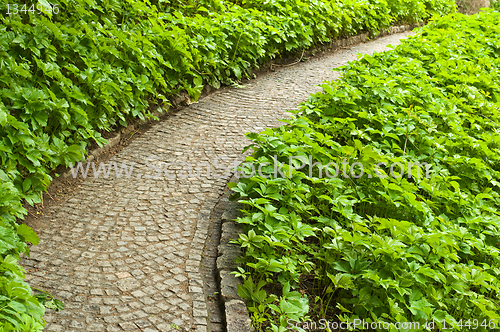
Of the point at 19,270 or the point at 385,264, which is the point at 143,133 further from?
the point at 385,264

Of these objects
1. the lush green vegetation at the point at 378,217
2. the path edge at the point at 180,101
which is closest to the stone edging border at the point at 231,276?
the lush green vegetation at the point at 378,217

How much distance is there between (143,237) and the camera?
3.45 m

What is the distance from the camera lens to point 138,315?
2.69 meters

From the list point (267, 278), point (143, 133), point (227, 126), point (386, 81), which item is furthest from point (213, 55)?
point (267, 278)

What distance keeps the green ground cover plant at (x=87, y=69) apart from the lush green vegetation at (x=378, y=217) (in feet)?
5.40

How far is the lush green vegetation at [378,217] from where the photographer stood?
2713mm

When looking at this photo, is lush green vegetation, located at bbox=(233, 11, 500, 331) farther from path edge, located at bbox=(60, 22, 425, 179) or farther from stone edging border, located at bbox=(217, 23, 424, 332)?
path edge, located at bbox=(60, 22, 425, 179)

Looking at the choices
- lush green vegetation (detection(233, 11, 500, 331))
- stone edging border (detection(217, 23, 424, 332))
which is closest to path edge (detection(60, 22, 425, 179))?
stone edging border (detection(217, 23, 424, 332))

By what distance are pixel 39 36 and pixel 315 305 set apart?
3.63m

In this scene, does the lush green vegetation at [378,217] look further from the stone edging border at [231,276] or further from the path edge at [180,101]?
the path edge at [180,101]

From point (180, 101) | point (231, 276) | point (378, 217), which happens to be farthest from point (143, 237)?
point (180, 101)

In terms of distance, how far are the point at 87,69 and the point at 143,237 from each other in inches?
81.7

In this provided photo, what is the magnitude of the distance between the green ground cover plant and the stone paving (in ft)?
0.84

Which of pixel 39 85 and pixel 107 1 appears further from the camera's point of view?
pixel 107 1
